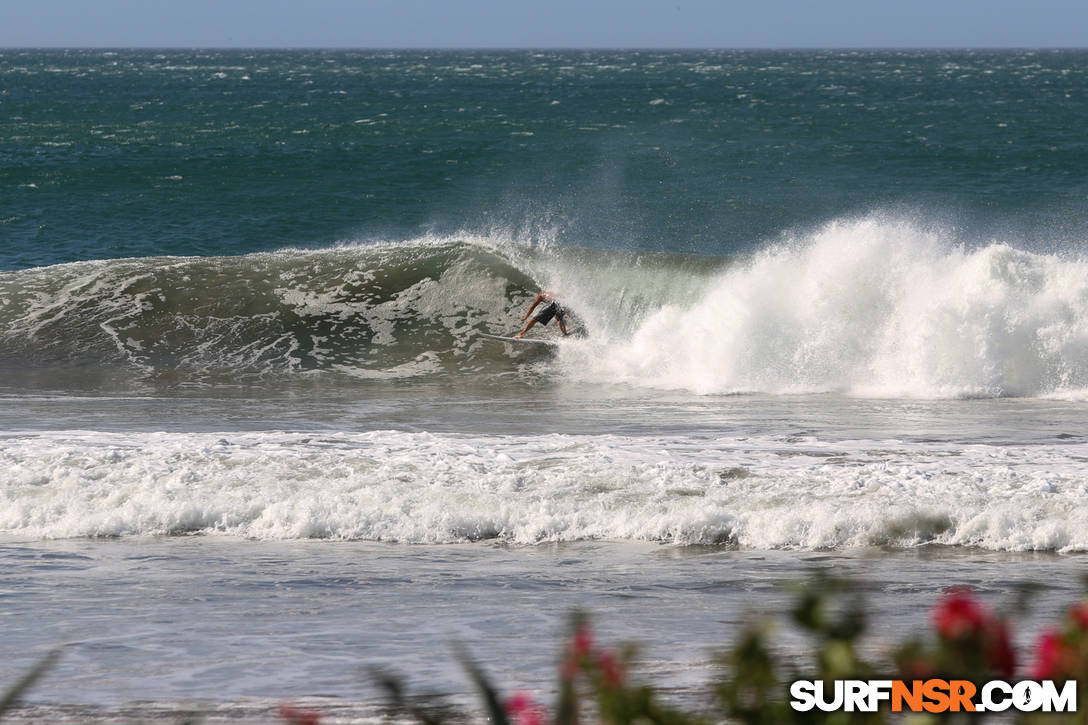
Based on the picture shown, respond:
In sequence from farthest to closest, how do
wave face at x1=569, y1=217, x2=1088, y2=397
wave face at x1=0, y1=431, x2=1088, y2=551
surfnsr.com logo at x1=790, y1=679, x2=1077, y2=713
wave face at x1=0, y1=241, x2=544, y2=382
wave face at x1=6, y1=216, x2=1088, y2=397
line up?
wave face at x1=0, y1=241, x2=544, y2=382 → wave face at x1=6, y1=216, x2=1088, y2=397 → wave face at x1=569, y1=217, x2=1088, y2=397 → wave face at x1=0, y1=431, x2=1088, y2=551 → surfnsr.com logo at x1=790, y1=679, x2=1077, y2=713

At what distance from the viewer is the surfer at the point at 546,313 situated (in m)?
18.0

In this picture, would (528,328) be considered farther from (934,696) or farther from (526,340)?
(934,696)

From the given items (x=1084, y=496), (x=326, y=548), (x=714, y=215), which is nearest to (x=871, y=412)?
(x=1084, y=496)

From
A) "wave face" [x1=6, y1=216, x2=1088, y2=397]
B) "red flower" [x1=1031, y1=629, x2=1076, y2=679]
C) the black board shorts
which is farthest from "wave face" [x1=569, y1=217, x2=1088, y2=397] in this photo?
"red flower" [x1=1031, y1=629, x2=1076, y2=679]

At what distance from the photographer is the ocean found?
6.37 metres

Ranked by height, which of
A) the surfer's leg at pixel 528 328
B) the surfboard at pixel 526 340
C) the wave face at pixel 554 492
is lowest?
the surfboard at pixel 526 340

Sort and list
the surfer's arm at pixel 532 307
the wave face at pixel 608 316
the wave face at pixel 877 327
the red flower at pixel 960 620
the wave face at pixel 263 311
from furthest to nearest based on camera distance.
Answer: the surfer's arm at pixel 532 307
the wave face at pixel 263 311
the wave face at pixel 608 316
the wave face at pixel 877 327
the red flower at pixel 960 620

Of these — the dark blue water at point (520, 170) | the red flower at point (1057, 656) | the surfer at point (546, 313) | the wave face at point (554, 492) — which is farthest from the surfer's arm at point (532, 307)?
the red flower at point (1057, 656)

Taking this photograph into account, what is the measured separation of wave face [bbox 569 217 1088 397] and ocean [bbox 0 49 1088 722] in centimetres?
5

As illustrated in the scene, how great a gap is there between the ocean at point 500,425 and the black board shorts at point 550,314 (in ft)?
1.21

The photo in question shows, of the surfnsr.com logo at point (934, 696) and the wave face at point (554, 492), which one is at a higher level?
the surfnsr.com logo at point (934, 696)

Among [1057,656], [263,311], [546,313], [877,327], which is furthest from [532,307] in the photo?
[1057,656]

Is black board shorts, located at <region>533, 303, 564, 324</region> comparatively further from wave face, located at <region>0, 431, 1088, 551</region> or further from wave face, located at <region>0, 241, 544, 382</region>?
wave face, located at <region>0, 431, 1088, 551</region>

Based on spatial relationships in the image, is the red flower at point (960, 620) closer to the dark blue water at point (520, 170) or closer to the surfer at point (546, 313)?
the surfer at point (546, 313)
